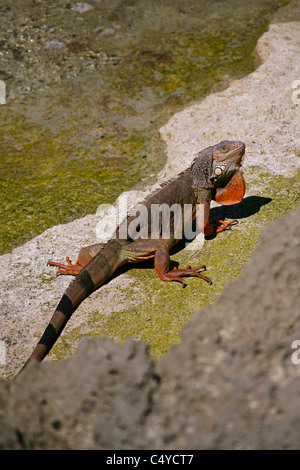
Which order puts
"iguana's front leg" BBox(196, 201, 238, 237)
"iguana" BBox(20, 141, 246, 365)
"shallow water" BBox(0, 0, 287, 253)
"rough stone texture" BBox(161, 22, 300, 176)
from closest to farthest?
1. "iguana" BBox(20, 141, 246, 365)
2. "iguana's front leg" BBox(196, 201, 238, 237)
3. "rough stone texture" BBox(161, 22, 300, 176)
4. "shallow water" BBox(0, 0, 287, 253)

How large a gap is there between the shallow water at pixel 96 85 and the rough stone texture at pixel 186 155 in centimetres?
24

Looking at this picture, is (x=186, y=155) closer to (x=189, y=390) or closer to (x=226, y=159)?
(x=226, y=159)

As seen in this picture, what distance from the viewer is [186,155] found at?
5672 millimetres

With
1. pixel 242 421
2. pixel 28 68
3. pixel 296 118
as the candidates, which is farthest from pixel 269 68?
pixel 242 421

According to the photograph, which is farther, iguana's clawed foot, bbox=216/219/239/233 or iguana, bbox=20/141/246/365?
iguana's clawed foot, bbox=216/219/239/233

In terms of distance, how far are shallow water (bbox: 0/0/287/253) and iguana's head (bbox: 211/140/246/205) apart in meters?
1.11

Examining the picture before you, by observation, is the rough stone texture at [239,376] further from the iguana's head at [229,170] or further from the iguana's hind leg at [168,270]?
the iguana's head at [229,170]

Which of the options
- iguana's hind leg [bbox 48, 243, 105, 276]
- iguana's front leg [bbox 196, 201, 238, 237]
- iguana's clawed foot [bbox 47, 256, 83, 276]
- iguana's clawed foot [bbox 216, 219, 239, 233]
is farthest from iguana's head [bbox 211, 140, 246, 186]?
iguana's clawed foot [bbox 47, 256, 83, 276]

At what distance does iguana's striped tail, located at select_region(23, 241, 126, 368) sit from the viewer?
150 inches

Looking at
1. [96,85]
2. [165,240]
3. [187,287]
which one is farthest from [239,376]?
[96,85]

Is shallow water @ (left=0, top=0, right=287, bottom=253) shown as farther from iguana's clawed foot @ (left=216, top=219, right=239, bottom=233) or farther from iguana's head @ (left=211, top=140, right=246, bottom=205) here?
iguana's clawed foot @ (left=216, top=219, right=239, bottom=233)

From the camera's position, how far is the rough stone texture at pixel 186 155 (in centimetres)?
413

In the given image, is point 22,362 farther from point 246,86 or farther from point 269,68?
point 269,68

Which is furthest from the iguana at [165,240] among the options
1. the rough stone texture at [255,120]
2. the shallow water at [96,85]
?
the shallow water at [96,85]
